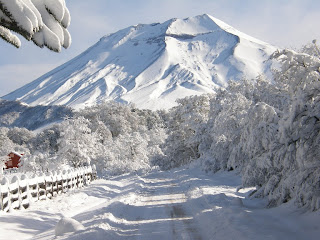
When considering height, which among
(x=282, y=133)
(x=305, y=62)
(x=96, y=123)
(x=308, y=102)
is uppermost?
(x=96, y=123)

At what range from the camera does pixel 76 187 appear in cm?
2156

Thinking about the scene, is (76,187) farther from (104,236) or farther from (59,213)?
(104,236)

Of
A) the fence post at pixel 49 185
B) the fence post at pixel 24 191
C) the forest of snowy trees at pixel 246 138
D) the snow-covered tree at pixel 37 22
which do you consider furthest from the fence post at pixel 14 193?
the snow-covered tree at pixel 37 22

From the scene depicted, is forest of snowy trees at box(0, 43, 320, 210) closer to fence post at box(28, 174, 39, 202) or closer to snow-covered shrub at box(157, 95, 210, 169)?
snow-covered shrub at box(157, 95, 210, 169)

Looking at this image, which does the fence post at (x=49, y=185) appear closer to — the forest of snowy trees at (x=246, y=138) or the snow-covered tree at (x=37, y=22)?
the forest of snowy trees at (x=246, y=138)

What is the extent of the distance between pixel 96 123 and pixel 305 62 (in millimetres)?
62839

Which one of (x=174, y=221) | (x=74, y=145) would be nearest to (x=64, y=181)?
(x=174, y=221)

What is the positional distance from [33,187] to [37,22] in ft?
42.2

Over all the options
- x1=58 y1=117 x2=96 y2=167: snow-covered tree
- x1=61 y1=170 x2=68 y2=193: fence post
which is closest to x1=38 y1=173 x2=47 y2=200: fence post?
Result: x1=61 y1=170 x2=68 y2=193: fence post

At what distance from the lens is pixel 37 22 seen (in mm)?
2562

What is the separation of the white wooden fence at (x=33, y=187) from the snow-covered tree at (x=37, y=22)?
9187mm

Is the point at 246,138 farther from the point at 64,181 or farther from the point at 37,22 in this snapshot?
the point at 37,22

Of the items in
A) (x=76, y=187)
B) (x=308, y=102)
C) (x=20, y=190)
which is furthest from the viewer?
(x=76, y=187)

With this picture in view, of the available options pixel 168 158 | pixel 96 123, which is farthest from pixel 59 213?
pixel 96 123
